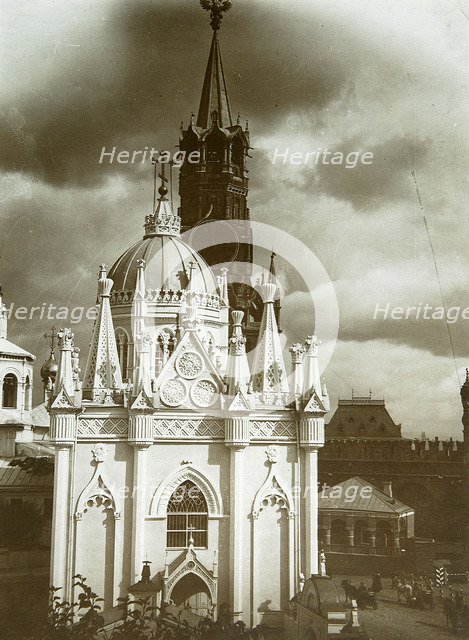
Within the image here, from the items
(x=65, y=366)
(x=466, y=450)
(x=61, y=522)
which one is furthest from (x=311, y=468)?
(x=65, y=366)

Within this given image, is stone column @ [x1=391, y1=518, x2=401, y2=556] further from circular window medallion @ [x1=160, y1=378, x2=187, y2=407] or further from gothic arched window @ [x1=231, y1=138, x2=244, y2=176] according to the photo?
gothic arched window @ [x1=231, y1=138, x2=244, y2=176]

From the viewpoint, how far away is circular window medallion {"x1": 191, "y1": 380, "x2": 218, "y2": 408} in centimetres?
1872

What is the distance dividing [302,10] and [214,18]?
6.63ft

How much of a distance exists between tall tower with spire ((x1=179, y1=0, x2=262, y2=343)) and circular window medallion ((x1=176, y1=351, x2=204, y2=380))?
5.09 m

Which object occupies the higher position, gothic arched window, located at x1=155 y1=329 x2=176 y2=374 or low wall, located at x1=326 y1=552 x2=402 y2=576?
gothic arched window, located at x1=155 y1=329 x2=176 y2=374

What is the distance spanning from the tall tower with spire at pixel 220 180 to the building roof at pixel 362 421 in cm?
367

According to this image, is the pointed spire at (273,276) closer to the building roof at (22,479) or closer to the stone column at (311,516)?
the stone column at (311,516)

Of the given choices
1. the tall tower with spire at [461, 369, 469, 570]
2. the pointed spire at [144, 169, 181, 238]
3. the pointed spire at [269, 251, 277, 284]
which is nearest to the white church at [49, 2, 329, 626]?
the pointed spire at [269, 251, 277, 284]

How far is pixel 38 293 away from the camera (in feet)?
64.4

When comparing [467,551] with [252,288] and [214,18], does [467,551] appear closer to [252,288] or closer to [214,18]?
[252,288]

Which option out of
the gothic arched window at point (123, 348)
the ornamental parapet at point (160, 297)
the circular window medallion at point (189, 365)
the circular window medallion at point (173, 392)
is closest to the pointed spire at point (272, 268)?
the ornamental parapet at point (160, 297)

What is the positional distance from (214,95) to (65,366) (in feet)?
25.6

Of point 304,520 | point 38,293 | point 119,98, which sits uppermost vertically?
point 119,98

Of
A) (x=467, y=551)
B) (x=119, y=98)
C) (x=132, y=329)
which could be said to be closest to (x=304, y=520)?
(x=467, y=551)
